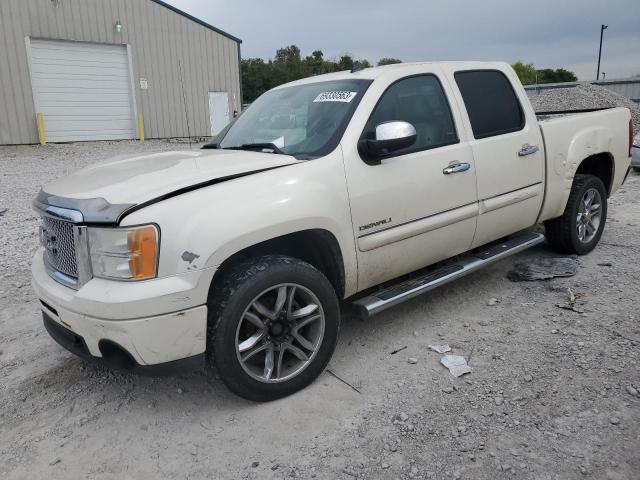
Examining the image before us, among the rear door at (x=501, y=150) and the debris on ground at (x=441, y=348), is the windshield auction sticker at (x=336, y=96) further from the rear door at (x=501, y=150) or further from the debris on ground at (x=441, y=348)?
the debris on ground at (x=441, y=348)

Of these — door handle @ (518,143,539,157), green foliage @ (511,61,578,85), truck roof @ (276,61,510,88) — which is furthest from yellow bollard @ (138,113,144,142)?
green foliage @ (511,61,578,85)

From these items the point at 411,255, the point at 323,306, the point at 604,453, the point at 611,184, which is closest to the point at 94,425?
the point at 323,306

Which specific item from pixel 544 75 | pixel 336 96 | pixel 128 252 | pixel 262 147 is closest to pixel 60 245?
pixel 128 252

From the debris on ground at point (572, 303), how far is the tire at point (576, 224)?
2.72ft

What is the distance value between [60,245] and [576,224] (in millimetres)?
4475

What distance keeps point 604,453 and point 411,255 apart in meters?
1.62

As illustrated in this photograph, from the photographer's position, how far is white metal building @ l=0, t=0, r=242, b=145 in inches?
655

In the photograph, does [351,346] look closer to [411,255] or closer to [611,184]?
[411,255]

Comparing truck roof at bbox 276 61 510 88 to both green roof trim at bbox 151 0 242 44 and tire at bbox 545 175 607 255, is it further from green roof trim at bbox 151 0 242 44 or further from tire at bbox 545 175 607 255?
green roof trim at bbox 151 0 242 44

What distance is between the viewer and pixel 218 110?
22.2m

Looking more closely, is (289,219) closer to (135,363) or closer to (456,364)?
(135,363)

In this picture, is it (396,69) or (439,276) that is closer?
(396,69)

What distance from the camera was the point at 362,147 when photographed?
321 centimetres

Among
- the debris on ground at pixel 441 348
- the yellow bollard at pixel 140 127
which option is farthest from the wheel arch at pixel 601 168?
the yellow bollard at pixel 140 127
